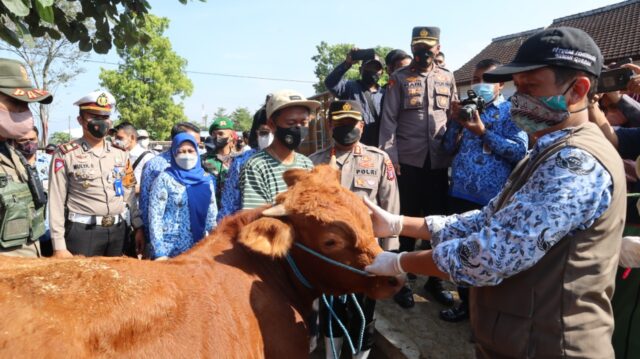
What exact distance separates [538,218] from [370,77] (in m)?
4.38

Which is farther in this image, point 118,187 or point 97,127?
point 118,187

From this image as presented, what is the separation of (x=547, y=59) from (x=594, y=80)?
0.29m

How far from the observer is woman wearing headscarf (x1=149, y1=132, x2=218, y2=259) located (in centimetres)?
414

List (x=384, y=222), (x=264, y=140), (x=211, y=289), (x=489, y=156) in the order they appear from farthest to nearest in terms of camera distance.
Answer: (x=264, y=140) → (x=489, y=156) → (x=384, y=222) → (x=211, y=289)

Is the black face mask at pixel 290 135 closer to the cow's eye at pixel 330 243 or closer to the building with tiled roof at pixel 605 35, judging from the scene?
the cow's eye at pixel 330 243

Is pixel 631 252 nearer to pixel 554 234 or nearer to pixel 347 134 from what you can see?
pixel 554 234

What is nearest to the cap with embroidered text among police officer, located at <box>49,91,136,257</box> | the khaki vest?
police officer, located at <box>49,91,136,257</box>

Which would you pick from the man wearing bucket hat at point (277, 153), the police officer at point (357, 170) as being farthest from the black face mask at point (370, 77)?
the man wearing bucket hat at point (277, 153)

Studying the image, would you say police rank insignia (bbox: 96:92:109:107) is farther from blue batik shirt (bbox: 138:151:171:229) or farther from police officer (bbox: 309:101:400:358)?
police officer (bbox: 309:101:400:358)

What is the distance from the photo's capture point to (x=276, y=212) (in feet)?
7.85

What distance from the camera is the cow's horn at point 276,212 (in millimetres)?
2373

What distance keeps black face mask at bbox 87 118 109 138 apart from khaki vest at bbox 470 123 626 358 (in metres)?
4.43

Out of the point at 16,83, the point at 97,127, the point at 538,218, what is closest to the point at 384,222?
the point at 538,218

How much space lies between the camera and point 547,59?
184 cm
